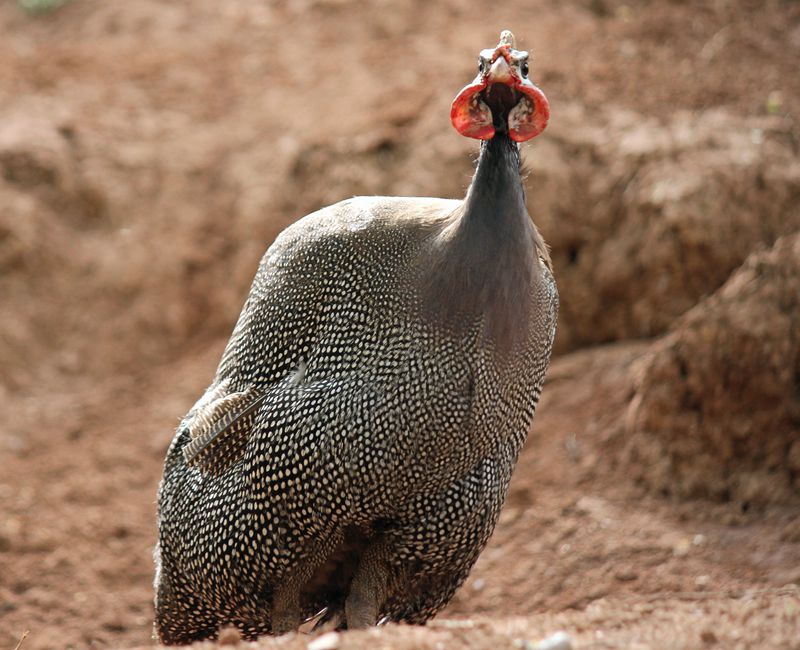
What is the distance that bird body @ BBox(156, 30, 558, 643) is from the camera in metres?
3.50

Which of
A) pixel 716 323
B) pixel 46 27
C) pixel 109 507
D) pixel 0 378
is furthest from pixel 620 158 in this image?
pixel 46 27

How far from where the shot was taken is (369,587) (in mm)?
3676

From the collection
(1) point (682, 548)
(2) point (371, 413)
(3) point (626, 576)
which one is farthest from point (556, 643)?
(1) point (682, 548)

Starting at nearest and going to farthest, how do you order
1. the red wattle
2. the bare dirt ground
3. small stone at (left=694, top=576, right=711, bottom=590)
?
the red wattle
small stone at (left=694, top=576, right=711, bottom=590)
the bare dirt ground

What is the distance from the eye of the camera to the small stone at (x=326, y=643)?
9.10 ft

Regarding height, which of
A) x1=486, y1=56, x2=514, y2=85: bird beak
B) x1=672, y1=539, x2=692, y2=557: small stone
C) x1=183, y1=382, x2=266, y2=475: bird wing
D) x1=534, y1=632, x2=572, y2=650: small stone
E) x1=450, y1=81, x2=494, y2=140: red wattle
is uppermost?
x1=486, y1=56, x2=514, y2=85: bird beak

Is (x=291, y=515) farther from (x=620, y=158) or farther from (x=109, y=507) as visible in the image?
(x=620, y=158)

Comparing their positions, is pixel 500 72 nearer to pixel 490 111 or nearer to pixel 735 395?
pixel 490 111

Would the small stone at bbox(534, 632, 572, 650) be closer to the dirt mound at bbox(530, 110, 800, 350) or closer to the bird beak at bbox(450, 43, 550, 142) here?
the bird beak at bbox(450, 43, 550, 142)

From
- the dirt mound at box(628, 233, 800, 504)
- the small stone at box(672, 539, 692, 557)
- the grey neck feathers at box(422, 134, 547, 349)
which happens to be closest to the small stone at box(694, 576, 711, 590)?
the small stone at box(672, 539, 692, 557)

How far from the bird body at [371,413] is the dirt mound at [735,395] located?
1487mm

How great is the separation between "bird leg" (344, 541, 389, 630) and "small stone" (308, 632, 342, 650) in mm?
776

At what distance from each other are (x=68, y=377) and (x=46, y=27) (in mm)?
3238

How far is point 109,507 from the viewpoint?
6172 mm
